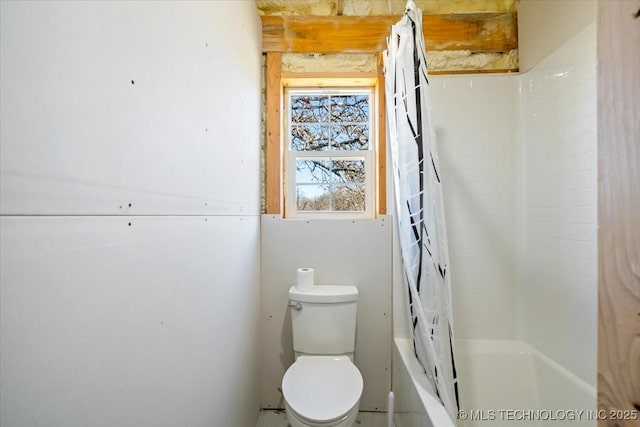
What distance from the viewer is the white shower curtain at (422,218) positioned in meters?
1.25

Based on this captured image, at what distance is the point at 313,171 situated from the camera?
1.94 metres

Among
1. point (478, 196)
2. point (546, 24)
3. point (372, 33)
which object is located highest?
point (372, 33)

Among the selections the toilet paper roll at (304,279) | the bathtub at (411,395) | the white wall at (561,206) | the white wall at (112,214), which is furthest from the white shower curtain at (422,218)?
the white wall at (112,214)

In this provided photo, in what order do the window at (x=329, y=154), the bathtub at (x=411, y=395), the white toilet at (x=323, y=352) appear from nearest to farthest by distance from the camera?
1. the bathtub at (x=411, y=395)
2. the white toilet at (x=323, y=352)
3. the window at (x=329, y=154)

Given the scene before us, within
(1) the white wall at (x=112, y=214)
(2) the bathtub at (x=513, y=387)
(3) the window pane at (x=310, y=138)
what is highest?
(3) the window pane at (x=310, y=138)

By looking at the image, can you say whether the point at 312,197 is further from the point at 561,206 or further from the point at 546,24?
the point at 546,24

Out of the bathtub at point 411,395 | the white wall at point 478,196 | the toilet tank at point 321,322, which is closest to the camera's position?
the bathtub at point 411,395

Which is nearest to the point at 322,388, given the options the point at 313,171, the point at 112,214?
the point at 112,214

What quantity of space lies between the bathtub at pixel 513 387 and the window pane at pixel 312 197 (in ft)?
3.91

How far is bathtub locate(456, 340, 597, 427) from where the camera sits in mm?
1376

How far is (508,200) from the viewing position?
1.73 metres

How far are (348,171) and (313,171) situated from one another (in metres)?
0.24

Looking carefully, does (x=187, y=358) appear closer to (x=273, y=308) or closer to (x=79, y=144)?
(x=79, y=144)

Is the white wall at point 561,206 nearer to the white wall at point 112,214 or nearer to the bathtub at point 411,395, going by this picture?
the bathtub at point 411,395
